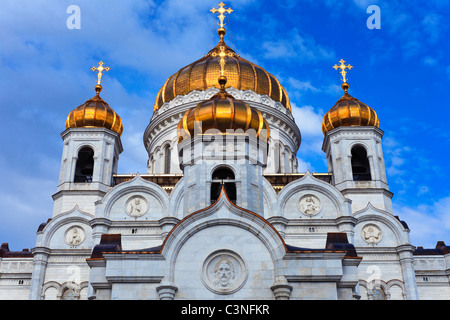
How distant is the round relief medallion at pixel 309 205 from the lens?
72.5ft

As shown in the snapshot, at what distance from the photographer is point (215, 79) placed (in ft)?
93.4

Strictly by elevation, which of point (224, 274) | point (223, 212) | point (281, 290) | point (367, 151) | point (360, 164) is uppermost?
point (367, 151)

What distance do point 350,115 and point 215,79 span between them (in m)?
7.52

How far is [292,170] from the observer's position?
28766 millimetres

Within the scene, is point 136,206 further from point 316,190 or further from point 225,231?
point 225,231

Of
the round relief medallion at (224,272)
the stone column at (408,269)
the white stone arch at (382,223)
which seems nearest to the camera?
the round relief medallion at (224,272)

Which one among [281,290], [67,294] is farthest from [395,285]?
[67,294]

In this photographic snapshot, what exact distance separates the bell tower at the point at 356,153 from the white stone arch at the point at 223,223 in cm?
1166

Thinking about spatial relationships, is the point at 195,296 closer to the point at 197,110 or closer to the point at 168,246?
the point at 168,246

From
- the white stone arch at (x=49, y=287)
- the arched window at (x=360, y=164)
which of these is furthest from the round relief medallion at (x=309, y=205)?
the white stone arch at (x=49, y=287)

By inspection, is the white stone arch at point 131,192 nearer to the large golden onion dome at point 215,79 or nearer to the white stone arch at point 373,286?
the large golden onion dome at point 215,79

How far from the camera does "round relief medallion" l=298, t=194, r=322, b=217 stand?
22.1 m

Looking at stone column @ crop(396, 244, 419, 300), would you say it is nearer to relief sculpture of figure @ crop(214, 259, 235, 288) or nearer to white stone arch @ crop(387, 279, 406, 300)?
white stone arch @ crop(387, 279, 406, 300)

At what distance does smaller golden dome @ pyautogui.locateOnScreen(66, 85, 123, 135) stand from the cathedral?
66 mm
